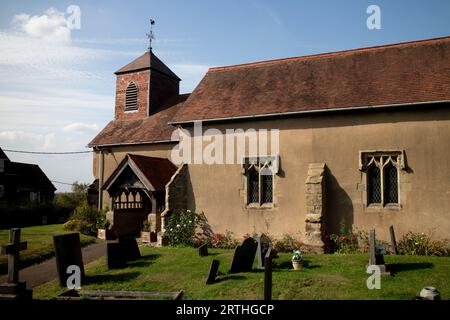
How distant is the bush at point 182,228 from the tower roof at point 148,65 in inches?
483

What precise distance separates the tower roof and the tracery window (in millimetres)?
15755

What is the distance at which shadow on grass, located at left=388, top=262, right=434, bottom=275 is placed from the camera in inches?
405

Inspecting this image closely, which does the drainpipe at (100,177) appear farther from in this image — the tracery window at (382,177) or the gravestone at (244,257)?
the tracery window at (382,177)

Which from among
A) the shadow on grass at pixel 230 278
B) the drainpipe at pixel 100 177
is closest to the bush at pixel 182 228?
the shadow on grass at pixel 230 278

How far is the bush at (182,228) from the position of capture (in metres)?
15.7

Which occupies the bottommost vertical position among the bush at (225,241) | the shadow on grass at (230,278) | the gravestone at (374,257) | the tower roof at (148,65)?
the shadow on grass at (230,278)

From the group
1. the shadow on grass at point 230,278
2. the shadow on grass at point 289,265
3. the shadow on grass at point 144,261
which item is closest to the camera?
the shadow on grass at point 230,278

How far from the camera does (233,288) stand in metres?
9.00

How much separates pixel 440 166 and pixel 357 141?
287 centimetres

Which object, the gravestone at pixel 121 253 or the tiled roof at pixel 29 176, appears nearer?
the gravestone at pixel 121 253

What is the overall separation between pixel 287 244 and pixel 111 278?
681cm

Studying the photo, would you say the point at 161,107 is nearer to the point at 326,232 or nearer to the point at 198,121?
the point at 198,121

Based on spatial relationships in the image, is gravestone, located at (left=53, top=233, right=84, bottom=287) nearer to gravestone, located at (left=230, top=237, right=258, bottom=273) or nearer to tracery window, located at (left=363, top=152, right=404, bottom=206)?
gravestone, located at (left=230, top=237, right=258, bottom=273)

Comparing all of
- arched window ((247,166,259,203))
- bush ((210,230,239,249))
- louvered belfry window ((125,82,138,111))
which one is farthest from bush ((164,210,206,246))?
louvered belfry window ((125,82,138,111))
